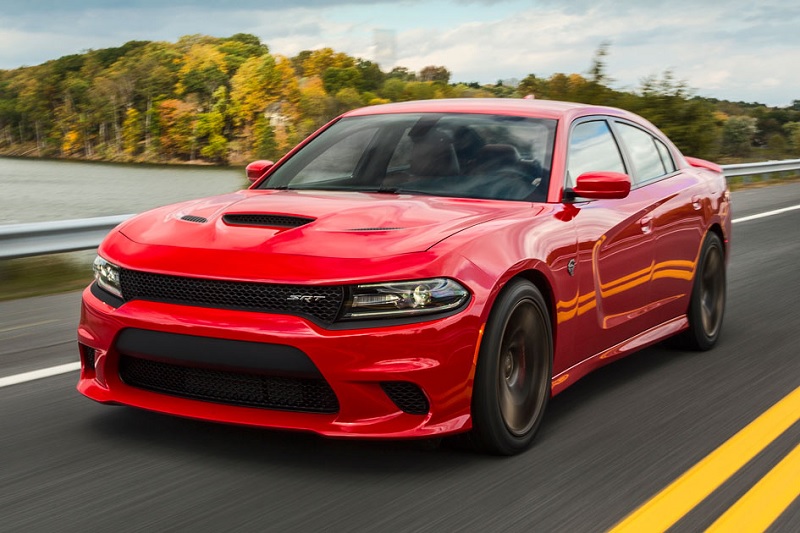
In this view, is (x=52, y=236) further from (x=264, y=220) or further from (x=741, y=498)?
(x=741, y=498)

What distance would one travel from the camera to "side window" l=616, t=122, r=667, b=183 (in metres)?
6.16

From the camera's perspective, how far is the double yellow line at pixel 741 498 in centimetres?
358

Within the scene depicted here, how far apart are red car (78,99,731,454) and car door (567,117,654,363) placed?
1cm

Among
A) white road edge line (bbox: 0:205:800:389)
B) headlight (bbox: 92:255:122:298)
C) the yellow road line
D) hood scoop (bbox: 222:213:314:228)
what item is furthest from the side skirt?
white road edge line (bbox: 0:205:800:389)

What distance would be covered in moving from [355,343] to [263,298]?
0.38m

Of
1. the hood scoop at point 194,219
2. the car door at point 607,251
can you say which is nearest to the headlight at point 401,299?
the hood scoop at point 194,219

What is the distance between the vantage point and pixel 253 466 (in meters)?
4.07

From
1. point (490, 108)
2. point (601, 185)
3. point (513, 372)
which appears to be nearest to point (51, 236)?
point (490, 108)

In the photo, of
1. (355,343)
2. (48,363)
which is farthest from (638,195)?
(48,363)

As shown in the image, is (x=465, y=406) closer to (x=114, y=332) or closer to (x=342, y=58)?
(x=114, y=332)

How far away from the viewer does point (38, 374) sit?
5.70m

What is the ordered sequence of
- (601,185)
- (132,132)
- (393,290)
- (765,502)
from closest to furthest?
1. (765,502)
2. (393,290)
3. (601,185)
4. (132,132)

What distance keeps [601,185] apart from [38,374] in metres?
3.04

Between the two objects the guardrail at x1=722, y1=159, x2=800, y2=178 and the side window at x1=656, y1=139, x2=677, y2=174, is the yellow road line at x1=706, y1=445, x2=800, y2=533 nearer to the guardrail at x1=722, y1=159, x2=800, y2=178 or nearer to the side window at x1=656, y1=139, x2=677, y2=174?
the side window at x1=656, y1=139, x2=677, y2=174
